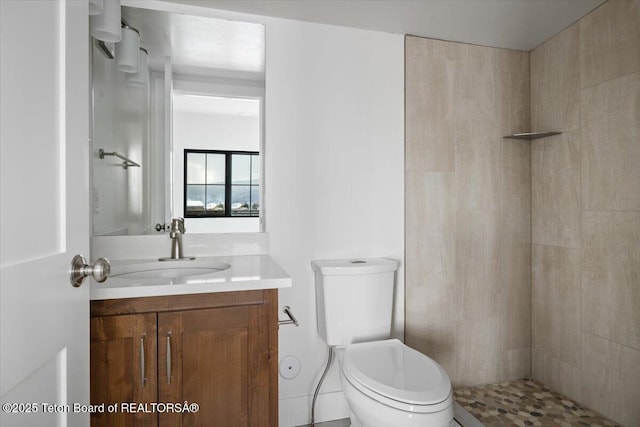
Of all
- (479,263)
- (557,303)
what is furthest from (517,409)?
(479,263)

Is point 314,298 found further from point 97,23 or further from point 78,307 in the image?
point 97,23

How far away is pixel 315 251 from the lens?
2.04m

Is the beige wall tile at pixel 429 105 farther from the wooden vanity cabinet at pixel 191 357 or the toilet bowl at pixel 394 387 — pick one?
the wooden vanity cabinet at pixel 191 357

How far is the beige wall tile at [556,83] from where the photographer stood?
2.13 m

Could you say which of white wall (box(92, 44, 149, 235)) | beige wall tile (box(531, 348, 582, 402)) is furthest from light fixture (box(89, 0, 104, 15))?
beige wall tile (box(531, 348, 582, 402))

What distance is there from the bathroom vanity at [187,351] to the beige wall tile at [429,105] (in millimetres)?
1278

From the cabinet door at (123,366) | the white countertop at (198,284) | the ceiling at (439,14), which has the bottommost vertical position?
the cabinet door at (123,366)

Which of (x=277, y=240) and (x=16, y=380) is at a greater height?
(x=277, y=240)

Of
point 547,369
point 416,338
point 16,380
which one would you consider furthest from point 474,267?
point 16,380

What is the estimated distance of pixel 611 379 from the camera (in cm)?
192

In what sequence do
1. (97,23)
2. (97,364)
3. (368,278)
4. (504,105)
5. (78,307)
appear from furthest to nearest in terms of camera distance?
(504,105), (368,278), (97,23), (97,364), (78,307)

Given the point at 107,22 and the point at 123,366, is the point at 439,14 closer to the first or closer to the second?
the point at 107,22

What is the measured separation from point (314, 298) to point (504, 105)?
5.47ft

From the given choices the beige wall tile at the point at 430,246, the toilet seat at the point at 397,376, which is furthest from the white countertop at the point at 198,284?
the beige wall tile at the point at 430,246
